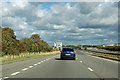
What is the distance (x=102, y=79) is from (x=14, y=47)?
3832cm

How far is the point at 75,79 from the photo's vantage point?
29.6 feet

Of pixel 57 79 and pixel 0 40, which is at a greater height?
pixel 0 40

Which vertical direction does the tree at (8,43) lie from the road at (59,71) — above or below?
above

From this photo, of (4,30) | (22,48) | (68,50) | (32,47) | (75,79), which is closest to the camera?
(75,79)

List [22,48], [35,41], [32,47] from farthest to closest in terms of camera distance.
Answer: [35,41] → [32,47] → [22,48]

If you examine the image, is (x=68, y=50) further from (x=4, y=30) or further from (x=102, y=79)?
(x=4, y=30)

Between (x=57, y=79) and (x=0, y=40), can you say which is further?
(x=0, y=40)

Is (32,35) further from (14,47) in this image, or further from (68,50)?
(68,50)

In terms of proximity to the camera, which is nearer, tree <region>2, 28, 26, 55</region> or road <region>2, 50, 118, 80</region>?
road <region>2, 50, 118, 80</region>

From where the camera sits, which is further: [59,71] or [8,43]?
[8,43]

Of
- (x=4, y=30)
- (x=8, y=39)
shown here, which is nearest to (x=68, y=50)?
(x=8, y=39)

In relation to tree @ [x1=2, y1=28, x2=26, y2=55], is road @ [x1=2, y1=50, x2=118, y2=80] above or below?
below

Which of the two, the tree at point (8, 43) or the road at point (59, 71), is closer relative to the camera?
the road at point (59, 71)

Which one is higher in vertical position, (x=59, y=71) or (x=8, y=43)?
(x=8, y=43)
